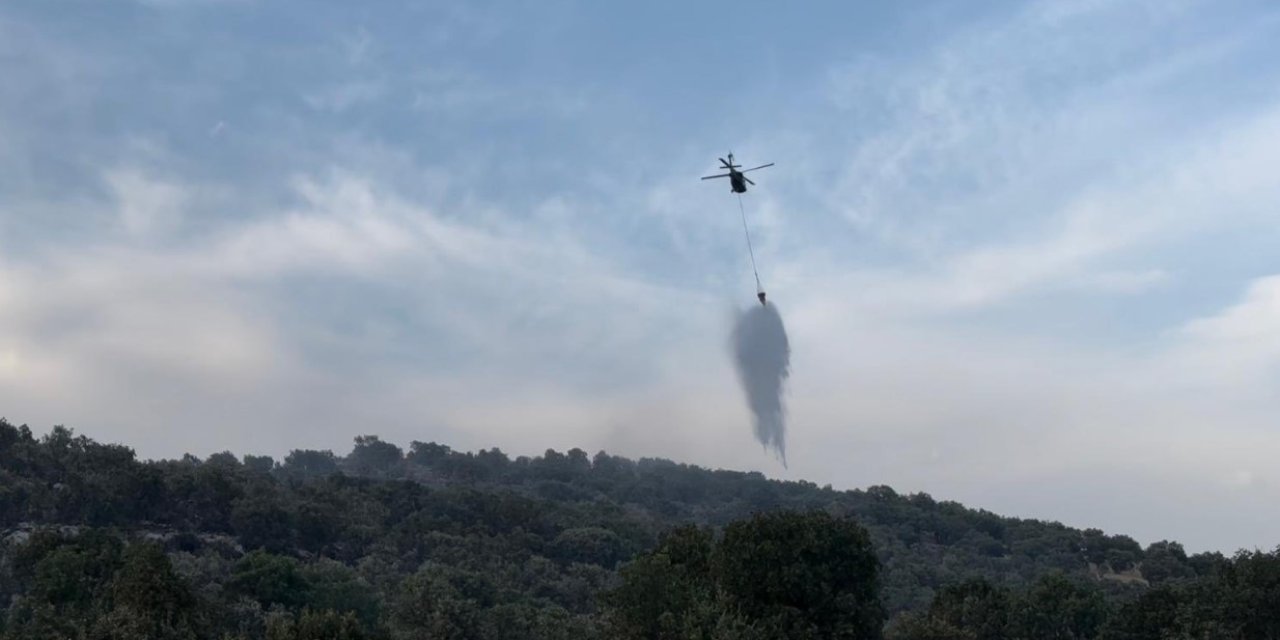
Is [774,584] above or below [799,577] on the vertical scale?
below

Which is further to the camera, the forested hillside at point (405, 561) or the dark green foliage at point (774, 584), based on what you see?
the forested hillside at point (405, 561)

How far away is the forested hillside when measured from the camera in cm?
5434

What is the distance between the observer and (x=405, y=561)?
386ft

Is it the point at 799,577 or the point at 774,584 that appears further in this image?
the point at 774,584

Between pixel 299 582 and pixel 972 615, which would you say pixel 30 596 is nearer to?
pixel 299 582

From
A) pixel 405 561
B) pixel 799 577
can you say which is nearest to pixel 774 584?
pixel 799 577

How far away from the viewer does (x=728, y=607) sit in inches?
1971

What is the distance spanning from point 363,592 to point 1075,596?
144 ft

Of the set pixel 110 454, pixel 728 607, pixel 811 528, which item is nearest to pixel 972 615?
pixel 811 528

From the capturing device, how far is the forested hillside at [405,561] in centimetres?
5434

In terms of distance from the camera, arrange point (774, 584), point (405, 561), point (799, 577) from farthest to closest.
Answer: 1. point (405, 561)
2. point (774, 584)
3. point (799, 577)

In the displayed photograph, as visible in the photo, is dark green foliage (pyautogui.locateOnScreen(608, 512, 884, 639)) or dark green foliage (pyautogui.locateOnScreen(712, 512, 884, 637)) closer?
dark green foliage (pyautogui.locateOnScreen(608, 512, 884, 639))

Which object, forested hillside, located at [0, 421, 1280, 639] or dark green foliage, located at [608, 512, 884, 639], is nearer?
dark green foliage, located at [608, 512, 884, 639]

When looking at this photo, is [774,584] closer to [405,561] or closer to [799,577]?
[799,577]
